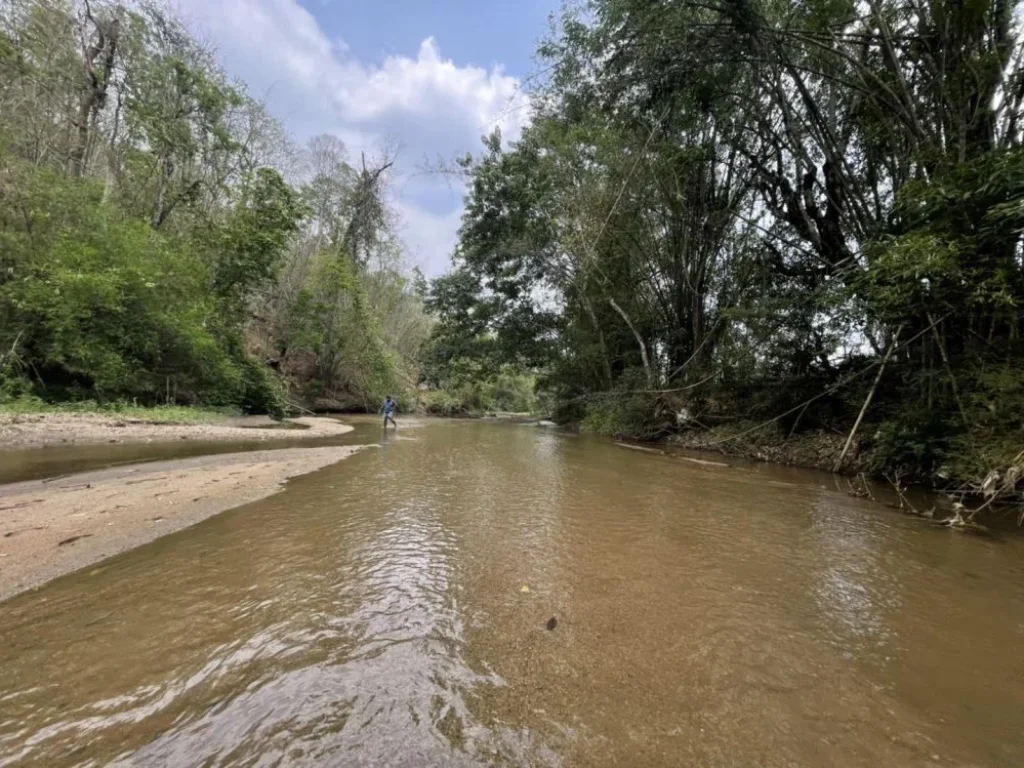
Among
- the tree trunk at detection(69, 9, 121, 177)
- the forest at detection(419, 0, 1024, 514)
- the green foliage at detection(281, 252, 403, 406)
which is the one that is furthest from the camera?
the green foliage at detection(281, 252, 403, 406)

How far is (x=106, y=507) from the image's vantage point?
4.96 metres

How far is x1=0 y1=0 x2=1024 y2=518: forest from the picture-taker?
22.5 feet

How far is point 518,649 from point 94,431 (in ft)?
38.6

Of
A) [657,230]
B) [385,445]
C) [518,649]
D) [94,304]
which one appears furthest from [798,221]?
[94,304]

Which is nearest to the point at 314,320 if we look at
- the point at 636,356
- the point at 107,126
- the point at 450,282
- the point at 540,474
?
the point at 450,282

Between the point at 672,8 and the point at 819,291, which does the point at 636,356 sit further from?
the point at 672,8

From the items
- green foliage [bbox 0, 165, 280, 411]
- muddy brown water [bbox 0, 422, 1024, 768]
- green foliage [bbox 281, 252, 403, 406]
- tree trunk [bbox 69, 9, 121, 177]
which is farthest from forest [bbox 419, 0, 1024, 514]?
tree trunk [bbox 69, 9, 121, 177]

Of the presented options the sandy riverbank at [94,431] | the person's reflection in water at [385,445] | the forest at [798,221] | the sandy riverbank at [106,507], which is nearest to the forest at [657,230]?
the forest at [798,221]

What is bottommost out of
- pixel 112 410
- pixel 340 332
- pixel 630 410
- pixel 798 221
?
pixel 112 410

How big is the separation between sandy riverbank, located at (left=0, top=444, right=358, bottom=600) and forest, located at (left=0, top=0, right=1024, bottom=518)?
8.13m

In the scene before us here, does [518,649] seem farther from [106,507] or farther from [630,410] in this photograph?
[630,410]

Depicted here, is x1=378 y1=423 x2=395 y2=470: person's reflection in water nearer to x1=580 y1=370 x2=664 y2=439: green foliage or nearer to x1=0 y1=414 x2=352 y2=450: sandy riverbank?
x1=0 y1=414 x2=352 y2=450: sandy riverbank

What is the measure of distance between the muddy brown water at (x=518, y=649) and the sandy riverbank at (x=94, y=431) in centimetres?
740

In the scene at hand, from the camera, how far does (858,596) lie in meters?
3.43
